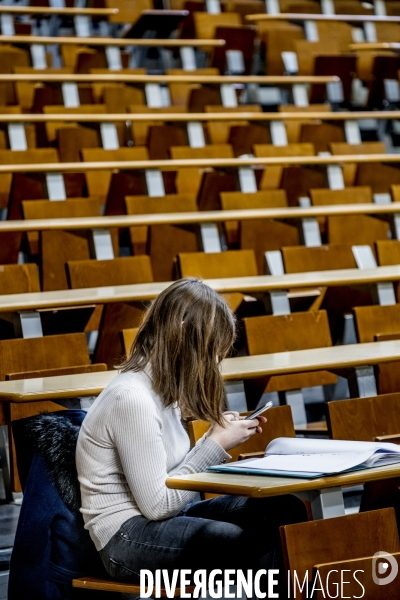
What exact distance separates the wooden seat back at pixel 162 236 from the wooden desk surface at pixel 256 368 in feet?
2.02

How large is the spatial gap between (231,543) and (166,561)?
0.22 ft

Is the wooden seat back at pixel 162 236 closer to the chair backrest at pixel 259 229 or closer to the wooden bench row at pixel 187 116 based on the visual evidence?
the chair backrest at pixel 259 229

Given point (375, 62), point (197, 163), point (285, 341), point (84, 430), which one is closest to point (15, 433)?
point (84, 430)

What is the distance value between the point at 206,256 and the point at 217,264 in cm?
3

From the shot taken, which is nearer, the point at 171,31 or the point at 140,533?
the point at 140,533

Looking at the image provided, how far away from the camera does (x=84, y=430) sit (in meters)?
0.99

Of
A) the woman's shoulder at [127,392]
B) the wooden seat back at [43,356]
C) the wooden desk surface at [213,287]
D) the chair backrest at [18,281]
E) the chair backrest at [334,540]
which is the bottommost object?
the chair backrest at [334,540]

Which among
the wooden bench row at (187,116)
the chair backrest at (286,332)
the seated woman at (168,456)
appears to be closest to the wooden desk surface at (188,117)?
the wooden bench row at (187,116)

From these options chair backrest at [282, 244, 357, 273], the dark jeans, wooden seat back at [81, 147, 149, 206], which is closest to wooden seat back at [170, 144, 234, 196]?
wooden seat back at [81, 147, 149, 206]

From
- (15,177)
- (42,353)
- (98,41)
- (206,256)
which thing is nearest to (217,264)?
(206,256)

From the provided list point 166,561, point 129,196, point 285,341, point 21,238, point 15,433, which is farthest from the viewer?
point 129,196

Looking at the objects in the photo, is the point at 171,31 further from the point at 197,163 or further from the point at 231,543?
the point at 231,543

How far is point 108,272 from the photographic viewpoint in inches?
74.7

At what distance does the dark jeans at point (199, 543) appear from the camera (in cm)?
95
